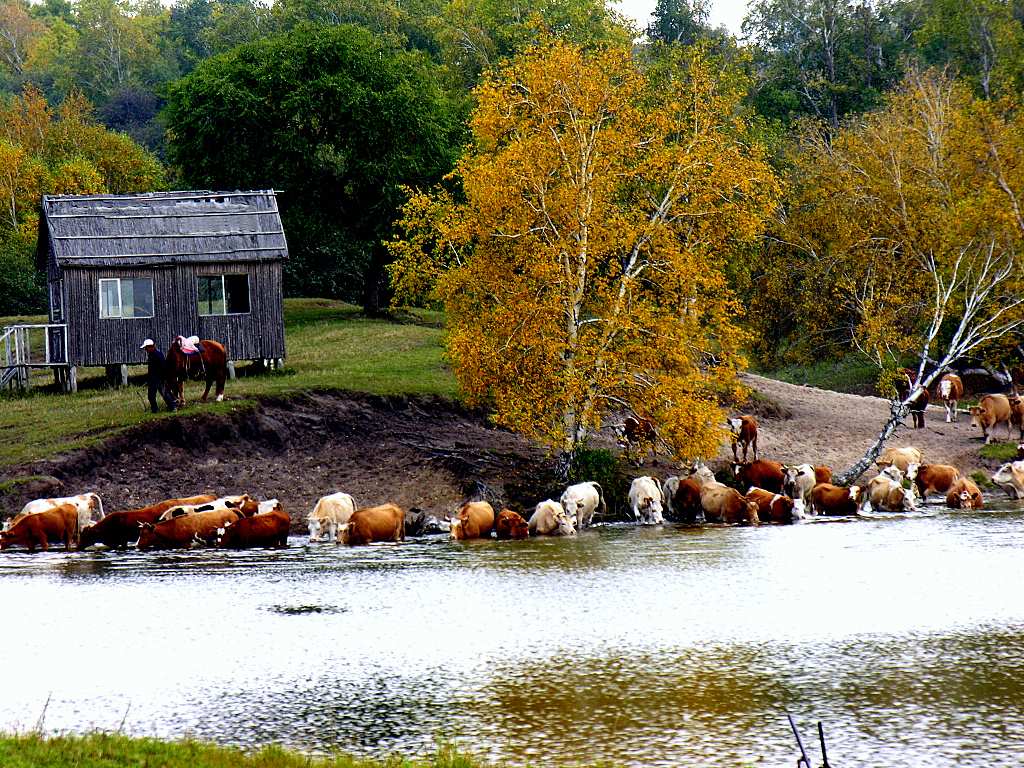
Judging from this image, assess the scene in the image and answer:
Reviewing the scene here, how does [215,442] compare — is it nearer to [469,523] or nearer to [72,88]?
[469,523]

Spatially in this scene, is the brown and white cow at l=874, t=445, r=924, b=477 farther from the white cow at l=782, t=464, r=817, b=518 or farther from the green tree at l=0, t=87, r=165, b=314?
the green tree at l=0, t=87, r=165, b=314

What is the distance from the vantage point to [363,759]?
12.5 m

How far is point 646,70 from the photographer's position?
188 feet

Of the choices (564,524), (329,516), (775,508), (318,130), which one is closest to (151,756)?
(329,516)

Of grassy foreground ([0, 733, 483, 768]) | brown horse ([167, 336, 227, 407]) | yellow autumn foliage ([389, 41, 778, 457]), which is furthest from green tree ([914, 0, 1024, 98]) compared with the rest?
grassy foreground ([0, 733, 483, 768])

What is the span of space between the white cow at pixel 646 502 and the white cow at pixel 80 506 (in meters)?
12.3

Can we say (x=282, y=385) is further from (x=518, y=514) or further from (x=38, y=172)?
(x=38, y=172)

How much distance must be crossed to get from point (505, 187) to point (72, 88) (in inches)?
3921

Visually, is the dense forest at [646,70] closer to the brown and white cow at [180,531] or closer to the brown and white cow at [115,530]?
the brown and white cow at [180,531]

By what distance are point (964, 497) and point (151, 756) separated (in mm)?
26443

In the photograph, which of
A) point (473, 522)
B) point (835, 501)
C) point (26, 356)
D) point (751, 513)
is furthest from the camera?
point (26, 356)

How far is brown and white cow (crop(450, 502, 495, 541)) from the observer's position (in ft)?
97.8

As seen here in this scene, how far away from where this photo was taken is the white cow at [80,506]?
28998 mm

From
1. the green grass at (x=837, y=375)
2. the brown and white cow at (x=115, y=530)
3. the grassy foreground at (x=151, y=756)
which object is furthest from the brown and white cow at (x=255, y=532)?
the green grass at (x=837, y=375)
